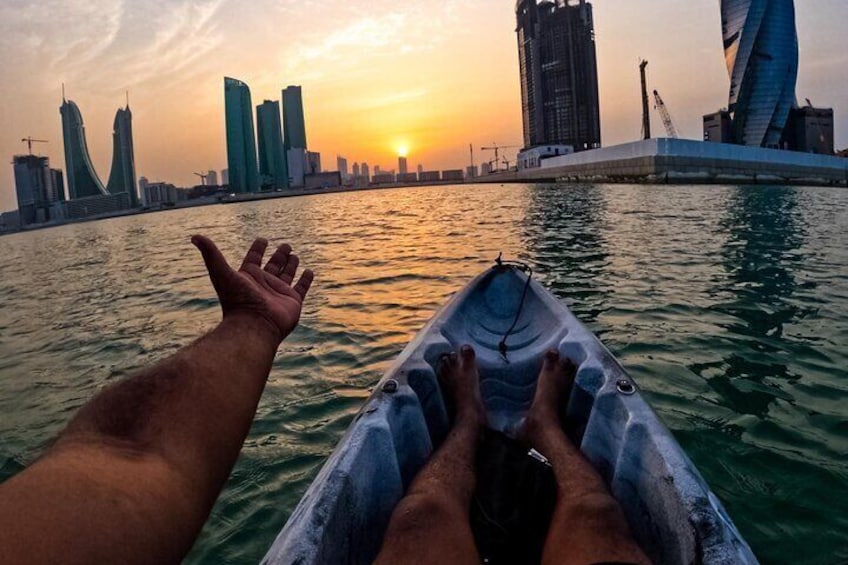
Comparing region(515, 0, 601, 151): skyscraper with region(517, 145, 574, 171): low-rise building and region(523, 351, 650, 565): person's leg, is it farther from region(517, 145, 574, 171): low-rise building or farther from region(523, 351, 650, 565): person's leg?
region(523, 351, 650, 565): person's leg

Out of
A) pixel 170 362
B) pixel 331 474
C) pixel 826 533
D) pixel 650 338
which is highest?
pixel 170 362

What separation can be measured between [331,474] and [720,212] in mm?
24827

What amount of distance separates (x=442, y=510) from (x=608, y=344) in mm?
4740

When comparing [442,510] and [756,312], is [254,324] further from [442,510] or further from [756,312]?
[756,312]

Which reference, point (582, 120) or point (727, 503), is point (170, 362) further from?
point (582, 120)

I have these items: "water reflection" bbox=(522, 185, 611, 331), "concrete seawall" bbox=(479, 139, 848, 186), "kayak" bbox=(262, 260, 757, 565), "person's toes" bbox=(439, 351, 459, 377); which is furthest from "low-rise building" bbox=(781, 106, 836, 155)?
"person's toes" bbox=(439, 351, 459, 377)

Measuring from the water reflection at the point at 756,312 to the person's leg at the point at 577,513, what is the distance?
272cm

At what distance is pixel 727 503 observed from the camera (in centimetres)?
336

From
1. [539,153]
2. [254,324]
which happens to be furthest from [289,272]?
[539,153]

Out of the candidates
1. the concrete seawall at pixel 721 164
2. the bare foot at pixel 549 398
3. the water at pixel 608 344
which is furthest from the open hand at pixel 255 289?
the concrete seawall at pixel 721 164

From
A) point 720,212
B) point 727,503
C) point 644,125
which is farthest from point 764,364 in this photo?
point 644,125

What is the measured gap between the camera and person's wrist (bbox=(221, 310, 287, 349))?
2.24 m

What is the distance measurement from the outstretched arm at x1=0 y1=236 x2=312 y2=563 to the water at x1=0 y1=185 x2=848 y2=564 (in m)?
1.83

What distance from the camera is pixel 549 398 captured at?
11.2 ft
